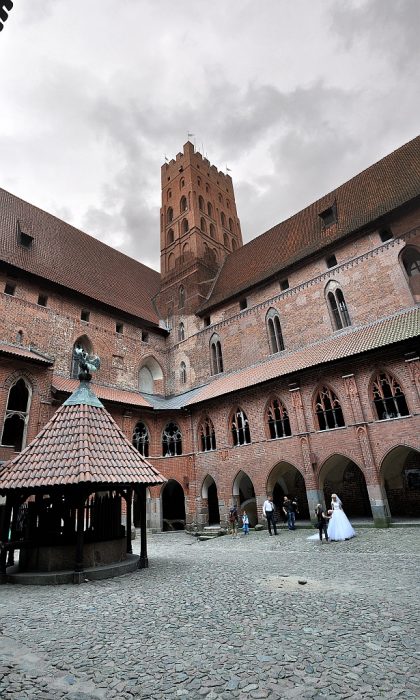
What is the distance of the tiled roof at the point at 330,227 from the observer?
18859mm

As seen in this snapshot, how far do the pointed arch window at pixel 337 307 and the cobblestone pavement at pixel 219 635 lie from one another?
40.5ft

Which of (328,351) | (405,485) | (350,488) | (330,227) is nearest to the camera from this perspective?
(328,351)

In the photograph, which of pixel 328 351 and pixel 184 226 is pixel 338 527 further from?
pixel 184 226

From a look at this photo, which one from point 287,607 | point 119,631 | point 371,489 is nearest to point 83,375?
point 119,631

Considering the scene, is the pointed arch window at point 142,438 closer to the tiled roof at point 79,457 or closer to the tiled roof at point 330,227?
the tiled roof at point 330,227

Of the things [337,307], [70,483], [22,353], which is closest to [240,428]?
[337,307]

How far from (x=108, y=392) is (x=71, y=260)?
9.66m

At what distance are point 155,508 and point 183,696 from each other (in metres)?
18.3

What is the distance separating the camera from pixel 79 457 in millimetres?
8266

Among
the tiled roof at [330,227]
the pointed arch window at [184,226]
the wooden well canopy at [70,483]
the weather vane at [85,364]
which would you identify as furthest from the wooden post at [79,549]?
the pointed arch window at [184,226]

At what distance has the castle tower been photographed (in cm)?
2886

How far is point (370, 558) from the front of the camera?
8.66 m

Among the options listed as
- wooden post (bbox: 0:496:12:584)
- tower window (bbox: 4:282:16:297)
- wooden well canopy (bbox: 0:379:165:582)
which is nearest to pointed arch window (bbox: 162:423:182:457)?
tower window (bbox: 4:282:16:297)

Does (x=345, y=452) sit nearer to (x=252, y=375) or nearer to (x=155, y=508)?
(x=252, y=375)
